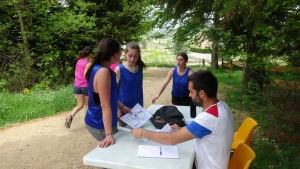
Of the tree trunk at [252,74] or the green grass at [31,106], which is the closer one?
the tree trunk at [252,74]

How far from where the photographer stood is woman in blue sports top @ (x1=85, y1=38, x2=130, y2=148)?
6.51 feet

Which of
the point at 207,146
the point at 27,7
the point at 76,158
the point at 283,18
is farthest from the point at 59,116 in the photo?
the point at 283,18

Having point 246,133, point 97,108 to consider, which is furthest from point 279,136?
point 97,108

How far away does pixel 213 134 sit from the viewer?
5.51ft

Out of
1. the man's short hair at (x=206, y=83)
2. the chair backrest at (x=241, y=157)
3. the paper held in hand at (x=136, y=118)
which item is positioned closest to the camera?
the man's short hair at (x=206, y=83)

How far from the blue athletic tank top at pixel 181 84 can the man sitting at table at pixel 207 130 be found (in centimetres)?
180

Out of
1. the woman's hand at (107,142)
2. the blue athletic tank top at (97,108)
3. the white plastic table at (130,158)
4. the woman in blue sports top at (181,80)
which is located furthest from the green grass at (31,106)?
the white plastic table at (130,158)

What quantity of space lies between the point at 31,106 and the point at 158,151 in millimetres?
5659

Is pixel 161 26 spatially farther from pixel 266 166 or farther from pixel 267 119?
pixel 266 166

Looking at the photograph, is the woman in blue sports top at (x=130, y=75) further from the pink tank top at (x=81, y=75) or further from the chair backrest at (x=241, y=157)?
the pink tank top at (x=81, y=75)

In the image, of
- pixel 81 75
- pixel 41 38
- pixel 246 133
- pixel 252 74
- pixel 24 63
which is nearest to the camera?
pixel 246 133

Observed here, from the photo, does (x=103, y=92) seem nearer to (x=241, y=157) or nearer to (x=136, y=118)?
(x=136, y=118)

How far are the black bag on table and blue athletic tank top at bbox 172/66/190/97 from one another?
40.4 inches

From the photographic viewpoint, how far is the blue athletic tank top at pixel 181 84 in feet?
12.0
